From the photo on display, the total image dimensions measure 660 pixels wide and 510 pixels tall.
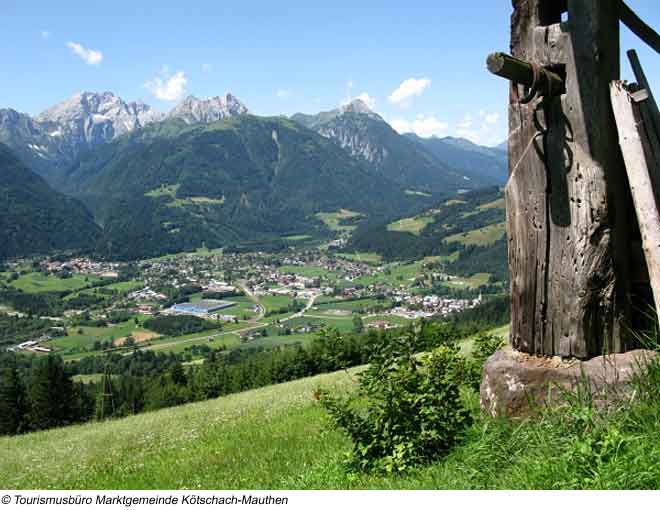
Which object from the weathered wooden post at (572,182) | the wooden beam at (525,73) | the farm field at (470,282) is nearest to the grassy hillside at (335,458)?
the weathered wooden post at (572,182)

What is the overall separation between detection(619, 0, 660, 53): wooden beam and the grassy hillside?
375 centimetres

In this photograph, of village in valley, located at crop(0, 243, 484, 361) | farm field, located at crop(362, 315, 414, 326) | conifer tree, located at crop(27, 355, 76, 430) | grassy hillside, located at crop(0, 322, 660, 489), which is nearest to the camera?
grassy hillside, located at crop(0, 322, 660, 489)

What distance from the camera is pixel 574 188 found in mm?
5254

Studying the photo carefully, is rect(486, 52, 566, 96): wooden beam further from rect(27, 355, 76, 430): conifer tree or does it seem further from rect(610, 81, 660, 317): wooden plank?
rect(27, 355, 76, 430): conifer tree

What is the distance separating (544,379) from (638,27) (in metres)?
3.89

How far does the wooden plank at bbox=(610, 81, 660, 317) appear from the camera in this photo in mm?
4457

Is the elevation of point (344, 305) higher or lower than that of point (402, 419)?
lower

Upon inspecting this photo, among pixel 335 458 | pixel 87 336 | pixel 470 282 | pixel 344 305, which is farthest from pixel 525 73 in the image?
pixel 470 282

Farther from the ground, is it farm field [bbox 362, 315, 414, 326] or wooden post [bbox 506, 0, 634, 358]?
wooden post [bbox 506, 0, 634, 358]

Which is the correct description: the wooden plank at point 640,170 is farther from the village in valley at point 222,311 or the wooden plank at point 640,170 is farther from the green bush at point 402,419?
the village in valley at point 222,311

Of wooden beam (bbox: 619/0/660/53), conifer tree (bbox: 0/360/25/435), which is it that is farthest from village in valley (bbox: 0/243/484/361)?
wooden beam (bbox: 619/0/660/53)

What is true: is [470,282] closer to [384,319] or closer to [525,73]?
[384,319]

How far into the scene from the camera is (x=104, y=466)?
30.9ft
